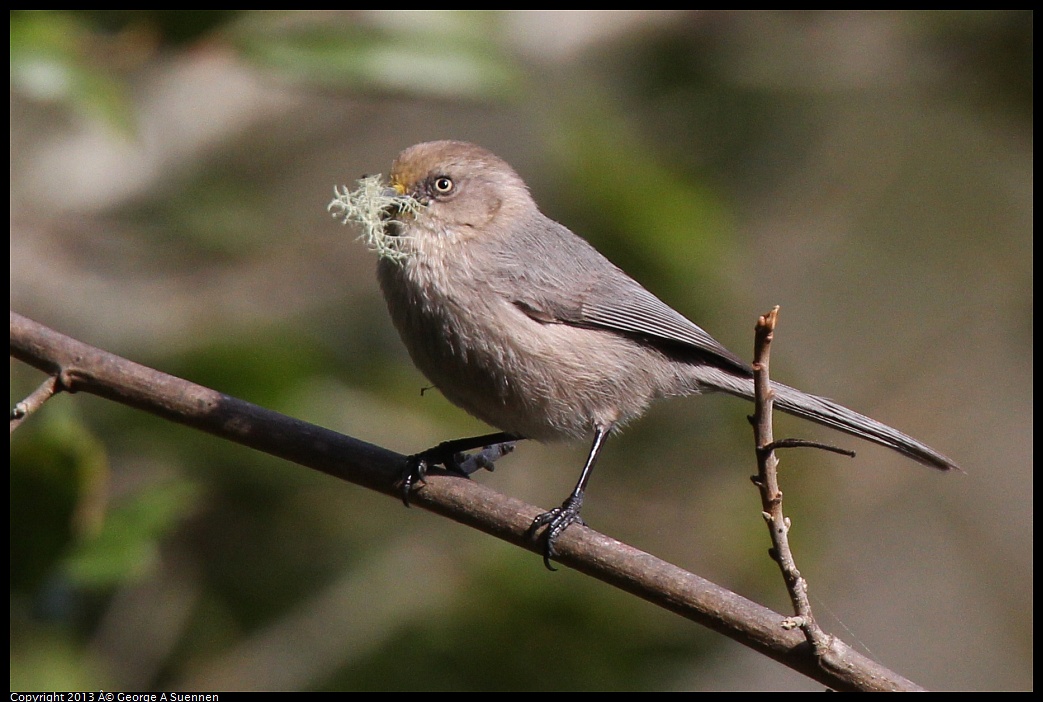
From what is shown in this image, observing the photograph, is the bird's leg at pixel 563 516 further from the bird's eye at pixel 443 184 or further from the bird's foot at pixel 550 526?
the bird's eye at pixel 443 184

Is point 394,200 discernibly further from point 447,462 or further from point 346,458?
point 346,458

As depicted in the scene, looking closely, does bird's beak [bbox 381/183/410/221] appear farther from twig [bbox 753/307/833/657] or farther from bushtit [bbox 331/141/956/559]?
twig [bbox 753/307/833/657]

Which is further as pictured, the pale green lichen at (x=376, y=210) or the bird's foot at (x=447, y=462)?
the pale green lichen at (x=376, y=210)

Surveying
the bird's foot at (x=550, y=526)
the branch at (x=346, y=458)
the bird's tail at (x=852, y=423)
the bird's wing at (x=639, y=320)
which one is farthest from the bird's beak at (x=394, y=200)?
the bird's tail at (x=852, y=423)

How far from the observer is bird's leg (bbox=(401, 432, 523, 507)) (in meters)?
2.68

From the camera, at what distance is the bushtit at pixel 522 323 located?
124 inches

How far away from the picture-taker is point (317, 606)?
152 inches

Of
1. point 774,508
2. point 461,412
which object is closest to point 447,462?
point 461,412

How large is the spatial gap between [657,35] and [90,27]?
2.56 metres

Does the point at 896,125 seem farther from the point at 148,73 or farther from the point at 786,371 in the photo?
the point at 148,73

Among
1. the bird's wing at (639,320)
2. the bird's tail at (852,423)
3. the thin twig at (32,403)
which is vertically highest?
the bird's wing at (639,320)

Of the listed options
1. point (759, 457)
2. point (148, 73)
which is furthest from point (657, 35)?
point (759, 457)

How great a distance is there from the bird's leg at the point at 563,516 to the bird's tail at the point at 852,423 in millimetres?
570

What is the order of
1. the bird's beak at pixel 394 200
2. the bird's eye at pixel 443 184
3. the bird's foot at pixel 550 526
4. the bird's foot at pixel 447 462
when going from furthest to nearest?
1. the bird's eye at pixel 443 184
2. the bird's beak at pixel 394 200
3. the bird's foot at pixel 447 462
4. the bird's foot at pixel 550 526
